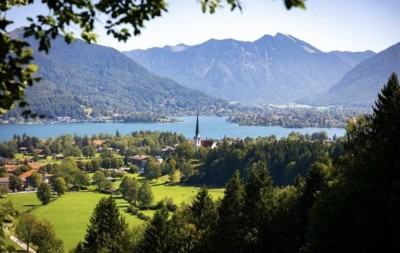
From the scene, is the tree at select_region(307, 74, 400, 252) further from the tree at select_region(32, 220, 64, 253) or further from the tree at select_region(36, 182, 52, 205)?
the tree at select_region(36, 182, 52, 205)

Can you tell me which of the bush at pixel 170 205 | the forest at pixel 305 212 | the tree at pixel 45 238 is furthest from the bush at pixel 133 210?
the forest at pixel 305 212

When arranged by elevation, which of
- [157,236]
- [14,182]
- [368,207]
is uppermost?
[368,207]

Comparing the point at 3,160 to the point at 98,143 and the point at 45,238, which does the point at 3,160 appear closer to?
the point at 98,143

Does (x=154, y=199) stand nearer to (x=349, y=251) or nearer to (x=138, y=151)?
(x=349, y=251)

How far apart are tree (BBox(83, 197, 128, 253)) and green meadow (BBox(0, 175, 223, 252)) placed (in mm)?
16800

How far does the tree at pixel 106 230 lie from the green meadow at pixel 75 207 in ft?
→ 55.1

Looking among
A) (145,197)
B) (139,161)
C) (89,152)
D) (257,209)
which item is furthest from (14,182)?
(257,209)

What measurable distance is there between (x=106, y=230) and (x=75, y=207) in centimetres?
3660

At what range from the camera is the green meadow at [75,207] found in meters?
51.5

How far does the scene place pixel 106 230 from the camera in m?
29.3

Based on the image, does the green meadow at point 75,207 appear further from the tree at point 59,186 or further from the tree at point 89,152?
the tree at point 89,152

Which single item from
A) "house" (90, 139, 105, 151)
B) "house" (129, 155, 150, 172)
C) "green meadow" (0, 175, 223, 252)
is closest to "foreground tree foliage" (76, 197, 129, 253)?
"green meadow" (0, 175, 223, 252)

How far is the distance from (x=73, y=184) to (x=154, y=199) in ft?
70.9

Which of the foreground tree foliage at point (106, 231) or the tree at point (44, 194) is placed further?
the tree at point (44, 194)
